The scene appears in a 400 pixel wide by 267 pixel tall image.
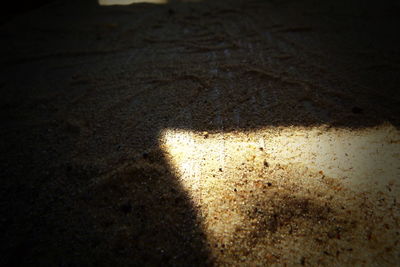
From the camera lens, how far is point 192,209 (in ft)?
3.35

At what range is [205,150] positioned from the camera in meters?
1.29

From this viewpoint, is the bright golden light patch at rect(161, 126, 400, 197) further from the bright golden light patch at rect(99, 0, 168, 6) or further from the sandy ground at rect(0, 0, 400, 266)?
the bright golden light patch at rect(99, 0, 168, 6)

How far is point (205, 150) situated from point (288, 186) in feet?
1.75

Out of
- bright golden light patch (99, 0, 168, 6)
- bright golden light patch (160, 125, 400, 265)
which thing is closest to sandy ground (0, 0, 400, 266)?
bright golden light patch (160, 125, 400, 265)

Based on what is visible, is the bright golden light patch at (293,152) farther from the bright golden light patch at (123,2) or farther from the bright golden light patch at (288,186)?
the bright golden light patch at (123,2)

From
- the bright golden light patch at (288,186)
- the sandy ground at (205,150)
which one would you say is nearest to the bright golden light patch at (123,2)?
the sandy ground at (205,150)

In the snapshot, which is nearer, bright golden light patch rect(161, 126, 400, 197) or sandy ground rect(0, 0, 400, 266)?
sandy ground rect(0, 0, 400, 266)

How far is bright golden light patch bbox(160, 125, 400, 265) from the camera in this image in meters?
0.91

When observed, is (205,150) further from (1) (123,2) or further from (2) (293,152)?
(1) (123,2)

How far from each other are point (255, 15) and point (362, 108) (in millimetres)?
2182

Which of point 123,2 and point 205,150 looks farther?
point 123,2

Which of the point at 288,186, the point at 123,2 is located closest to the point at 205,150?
the point at 288,186

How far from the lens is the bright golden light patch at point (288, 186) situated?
35.6 inches

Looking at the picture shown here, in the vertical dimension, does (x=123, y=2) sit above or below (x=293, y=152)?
above
